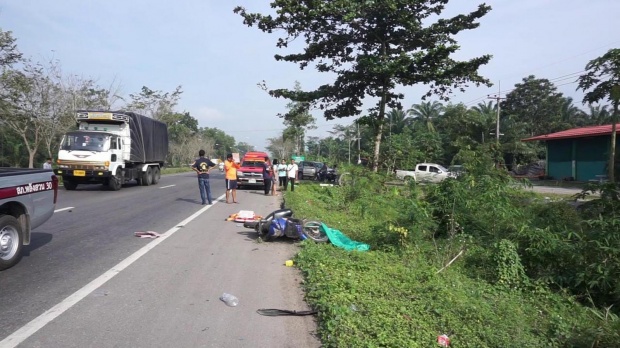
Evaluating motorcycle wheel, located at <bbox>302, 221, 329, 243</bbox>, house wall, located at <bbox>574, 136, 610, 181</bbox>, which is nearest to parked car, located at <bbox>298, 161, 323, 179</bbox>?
house wall, located at <bbox>574, 136, 610, 181</bbox>

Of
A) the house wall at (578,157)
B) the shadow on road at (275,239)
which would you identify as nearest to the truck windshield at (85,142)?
the shadow on road at (275,239)

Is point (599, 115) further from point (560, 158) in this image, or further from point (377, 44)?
point (377, 44)

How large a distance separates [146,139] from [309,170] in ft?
41.9

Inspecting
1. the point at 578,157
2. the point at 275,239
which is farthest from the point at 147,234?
the point at 578,157

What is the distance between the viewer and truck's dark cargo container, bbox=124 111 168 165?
2153 centimetres

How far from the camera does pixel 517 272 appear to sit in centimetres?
631

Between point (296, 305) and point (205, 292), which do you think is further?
point (205, 292)

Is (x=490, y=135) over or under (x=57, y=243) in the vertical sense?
over

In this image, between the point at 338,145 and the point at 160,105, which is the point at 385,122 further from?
the point at 338,145

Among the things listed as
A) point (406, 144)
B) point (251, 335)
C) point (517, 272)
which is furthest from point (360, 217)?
point (406, 144)

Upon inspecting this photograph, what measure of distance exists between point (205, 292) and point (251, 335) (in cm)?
153

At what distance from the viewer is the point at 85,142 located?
61.5 feet

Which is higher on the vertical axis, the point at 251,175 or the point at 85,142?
the point at 85,142

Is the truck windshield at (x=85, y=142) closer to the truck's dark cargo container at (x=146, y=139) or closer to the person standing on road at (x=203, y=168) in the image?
the truck's dark cargo container at (x=146, y=139)
